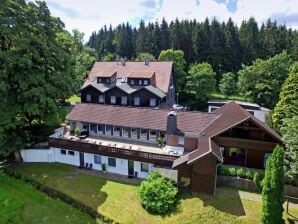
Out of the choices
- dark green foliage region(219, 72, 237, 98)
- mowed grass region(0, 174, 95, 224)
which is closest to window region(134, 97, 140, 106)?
mowed grass region(0, 174, 95, 224)

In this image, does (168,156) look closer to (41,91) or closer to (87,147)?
(87,147)

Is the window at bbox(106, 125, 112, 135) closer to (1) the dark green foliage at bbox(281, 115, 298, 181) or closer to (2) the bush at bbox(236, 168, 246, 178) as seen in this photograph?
(2) the bush at bbox(236, 168, 246, 178)

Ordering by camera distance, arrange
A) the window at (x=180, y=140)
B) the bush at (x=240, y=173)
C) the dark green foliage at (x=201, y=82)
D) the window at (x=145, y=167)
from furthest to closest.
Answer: the dark green foliage at (x=201, y=82) < the window at (x=180, y=140) < the window at (x=145, y=167) < the bush at (x=240, y=173)

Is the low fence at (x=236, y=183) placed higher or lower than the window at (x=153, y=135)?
lower

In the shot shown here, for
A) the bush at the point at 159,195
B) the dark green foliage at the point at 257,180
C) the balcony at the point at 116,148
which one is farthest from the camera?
the balcony at the point at 116,148

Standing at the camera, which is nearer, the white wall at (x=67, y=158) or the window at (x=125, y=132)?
the white wall at (x=67, y=158)

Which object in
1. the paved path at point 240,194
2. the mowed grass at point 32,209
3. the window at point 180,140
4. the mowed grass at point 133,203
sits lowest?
the mowed grass at point 32,209

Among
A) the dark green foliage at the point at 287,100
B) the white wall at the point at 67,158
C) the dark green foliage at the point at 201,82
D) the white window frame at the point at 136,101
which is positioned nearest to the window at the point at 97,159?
the white wall at the point at 67,158

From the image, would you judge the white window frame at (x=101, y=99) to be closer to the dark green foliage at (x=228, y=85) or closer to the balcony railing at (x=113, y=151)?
the balcony railing at (x=113, y=151)
